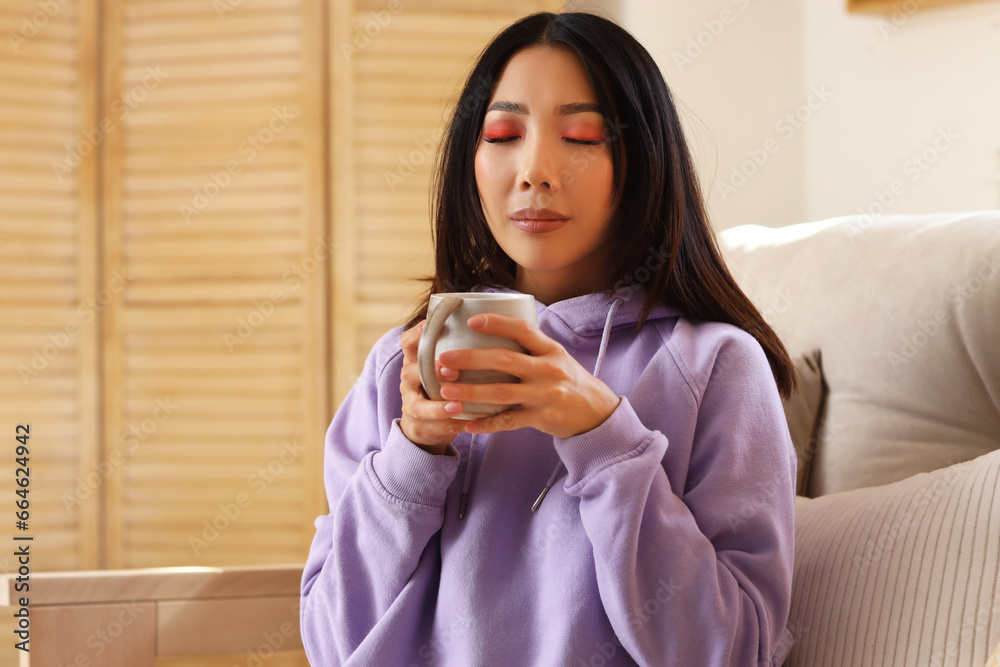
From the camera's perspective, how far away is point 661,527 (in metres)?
0.73

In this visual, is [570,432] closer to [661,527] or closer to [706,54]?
[661,527]

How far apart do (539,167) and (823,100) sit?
153 centimetres

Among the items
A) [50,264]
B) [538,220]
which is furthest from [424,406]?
[50,264]

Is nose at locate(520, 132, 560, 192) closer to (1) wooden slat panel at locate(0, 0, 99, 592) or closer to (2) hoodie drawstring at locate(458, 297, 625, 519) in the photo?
(2) hoodie drawstring at locate(458, 297, 625, 519)

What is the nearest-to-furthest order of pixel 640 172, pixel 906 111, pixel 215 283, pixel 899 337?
pixel 640 172 → pixel 899 337 → pixel 906 111 → pixel 215 283

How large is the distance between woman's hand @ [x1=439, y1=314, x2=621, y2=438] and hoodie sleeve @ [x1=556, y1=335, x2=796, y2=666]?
0.9 inches

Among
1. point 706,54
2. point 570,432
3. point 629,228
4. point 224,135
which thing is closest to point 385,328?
point 224,135

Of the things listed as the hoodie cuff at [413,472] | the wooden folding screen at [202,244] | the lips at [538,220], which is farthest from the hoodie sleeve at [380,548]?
the wooden folding screen at [202,244]

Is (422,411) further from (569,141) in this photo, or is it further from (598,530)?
(569,141)

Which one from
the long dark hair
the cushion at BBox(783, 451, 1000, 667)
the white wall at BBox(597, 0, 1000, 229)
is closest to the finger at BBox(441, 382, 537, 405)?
the long dark hair

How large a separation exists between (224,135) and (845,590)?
6.09ft

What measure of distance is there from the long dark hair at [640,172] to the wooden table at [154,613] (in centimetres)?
49

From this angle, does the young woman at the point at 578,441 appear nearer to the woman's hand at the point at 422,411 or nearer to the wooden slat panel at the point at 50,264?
the woman's hand at the point at 422,411

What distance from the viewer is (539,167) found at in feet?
2.65
